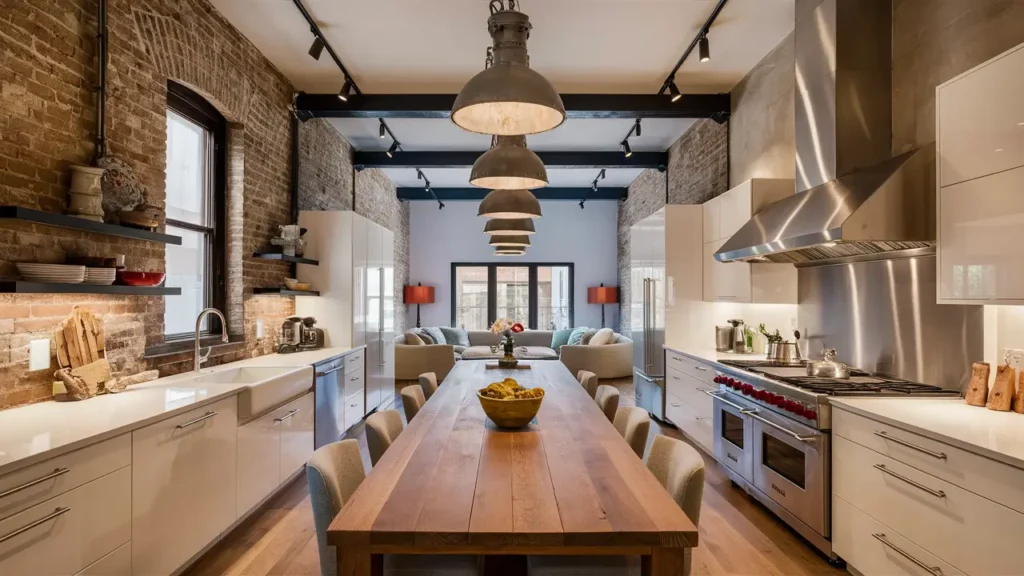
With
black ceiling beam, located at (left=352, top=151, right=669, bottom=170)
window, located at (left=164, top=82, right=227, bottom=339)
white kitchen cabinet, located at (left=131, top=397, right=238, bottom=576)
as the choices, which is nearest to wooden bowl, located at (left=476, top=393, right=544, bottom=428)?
white kitchen cabinet, located at (left=131, top=397, right=238, bottom=576)

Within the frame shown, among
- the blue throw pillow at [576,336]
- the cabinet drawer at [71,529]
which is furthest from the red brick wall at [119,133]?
the blue throw pillow at [576,336]

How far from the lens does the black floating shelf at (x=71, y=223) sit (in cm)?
223

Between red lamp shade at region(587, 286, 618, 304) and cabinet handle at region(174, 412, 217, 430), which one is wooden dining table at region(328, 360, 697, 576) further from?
red lamp shade at region(587, 286, 618, 304)

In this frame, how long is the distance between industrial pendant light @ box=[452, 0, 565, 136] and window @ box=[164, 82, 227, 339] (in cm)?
269

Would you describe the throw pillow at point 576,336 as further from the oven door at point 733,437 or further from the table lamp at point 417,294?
the oven door at point 733,437

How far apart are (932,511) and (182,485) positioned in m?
3.31

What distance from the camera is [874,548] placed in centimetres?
260

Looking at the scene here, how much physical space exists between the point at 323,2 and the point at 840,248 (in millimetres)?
3920

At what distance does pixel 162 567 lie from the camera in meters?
2.47

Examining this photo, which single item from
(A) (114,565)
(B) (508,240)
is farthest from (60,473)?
(B) (508,240)

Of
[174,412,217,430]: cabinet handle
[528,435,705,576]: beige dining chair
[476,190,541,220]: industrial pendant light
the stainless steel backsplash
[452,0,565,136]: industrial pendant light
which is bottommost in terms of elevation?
[528,435,705,576]: beige dining chair

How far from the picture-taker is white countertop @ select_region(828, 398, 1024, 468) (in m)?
1.98

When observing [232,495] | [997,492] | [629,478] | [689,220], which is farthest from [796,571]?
[689,220]

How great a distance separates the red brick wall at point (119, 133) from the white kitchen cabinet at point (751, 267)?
417 centimetres
